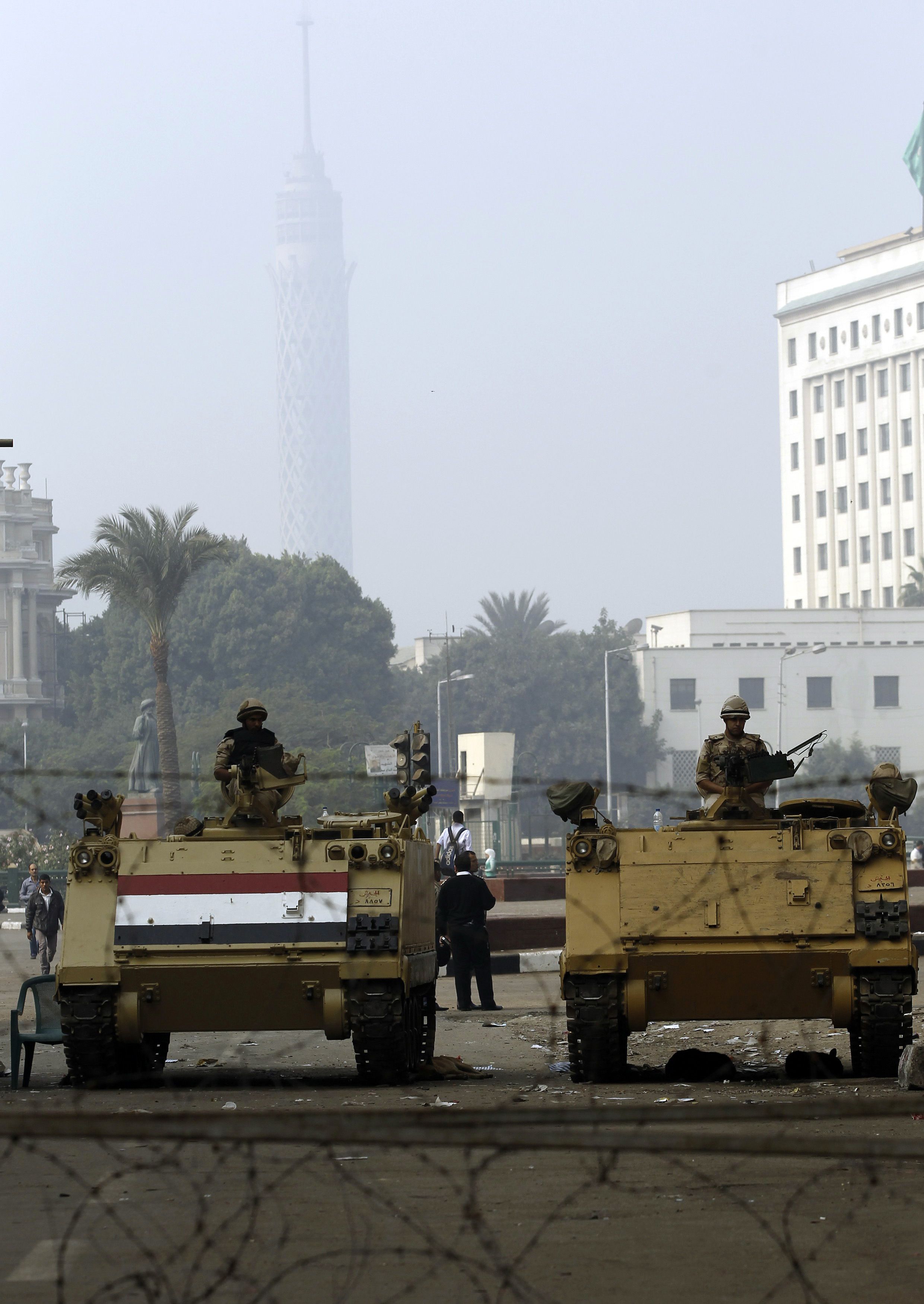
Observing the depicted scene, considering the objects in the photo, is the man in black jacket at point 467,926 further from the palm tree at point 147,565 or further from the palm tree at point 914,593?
the palm tree at point 914,593

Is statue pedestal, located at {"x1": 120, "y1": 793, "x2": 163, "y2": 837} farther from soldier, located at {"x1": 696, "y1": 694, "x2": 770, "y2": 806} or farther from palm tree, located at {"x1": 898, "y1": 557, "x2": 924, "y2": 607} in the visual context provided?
palm tree, located at {"x1": 898, "y1": 557, "x2": 924, "y2": 607}

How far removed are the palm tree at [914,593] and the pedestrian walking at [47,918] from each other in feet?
266

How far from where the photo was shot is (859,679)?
89062 millimetres

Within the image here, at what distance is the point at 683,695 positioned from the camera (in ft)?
292

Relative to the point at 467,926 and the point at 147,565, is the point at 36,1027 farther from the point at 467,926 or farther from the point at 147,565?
the point at 147,565

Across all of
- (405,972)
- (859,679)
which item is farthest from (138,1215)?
(859,679)

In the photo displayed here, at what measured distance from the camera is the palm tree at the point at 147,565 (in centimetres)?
4519

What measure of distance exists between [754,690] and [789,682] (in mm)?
1655

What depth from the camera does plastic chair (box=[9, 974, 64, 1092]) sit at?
477 inches

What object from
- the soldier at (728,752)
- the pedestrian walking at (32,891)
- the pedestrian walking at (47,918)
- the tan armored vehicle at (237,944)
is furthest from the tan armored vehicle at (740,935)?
the pedestrian walking at (32,891)

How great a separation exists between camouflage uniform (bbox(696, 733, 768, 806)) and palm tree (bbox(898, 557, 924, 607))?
9009 centimetres

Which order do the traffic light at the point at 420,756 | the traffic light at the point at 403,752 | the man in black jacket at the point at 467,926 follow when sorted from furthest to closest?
the traffic light at the point at 403,752 → the man in black jacket at the point at 467,926 → the traffic light at the point at 420,756

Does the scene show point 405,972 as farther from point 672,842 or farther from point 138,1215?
point 138,1215

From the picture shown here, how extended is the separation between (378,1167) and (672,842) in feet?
12.3
